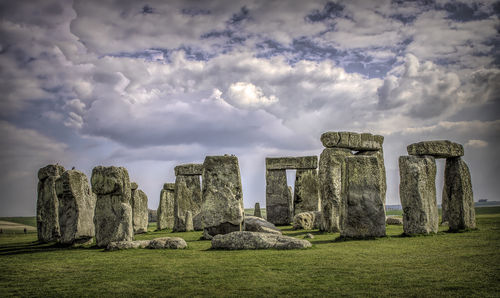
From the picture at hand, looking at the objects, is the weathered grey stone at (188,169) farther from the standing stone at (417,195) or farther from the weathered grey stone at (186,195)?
the standing stone at (417,195)

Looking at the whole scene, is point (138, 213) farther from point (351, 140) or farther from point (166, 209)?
point (351, 140)

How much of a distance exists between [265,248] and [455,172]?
7.67m

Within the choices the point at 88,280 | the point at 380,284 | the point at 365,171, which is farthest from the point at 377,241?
the point at 88,280

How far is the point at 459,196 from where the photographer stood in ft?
40.0

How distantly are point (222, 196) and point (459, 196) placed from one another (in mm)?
7707

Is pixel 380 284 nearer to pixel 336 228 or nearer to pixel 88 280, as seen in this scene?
pixel 88 280

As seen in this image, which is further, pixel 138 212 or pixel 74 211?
pixel 138 212

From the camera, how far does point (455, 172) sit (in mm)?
12453

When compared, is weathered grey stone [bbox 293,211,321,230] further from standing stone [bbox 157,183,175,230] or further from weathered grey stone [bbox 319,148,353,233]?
standing stone [bbox 157,183,175,230]

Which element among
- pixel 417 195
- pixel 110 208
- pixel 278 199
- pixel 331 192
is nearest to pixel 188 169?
pixel 278 199

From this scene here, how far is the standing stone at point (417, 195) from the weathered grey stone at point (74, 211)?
373 inches

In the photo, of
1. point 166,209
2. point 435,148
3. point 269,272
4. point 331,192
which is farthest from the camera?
point 166,209

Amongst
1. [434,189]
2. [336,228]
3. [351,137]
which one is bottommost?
[336,228]

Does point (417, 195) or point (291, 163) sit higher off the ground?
point (291, 163)
